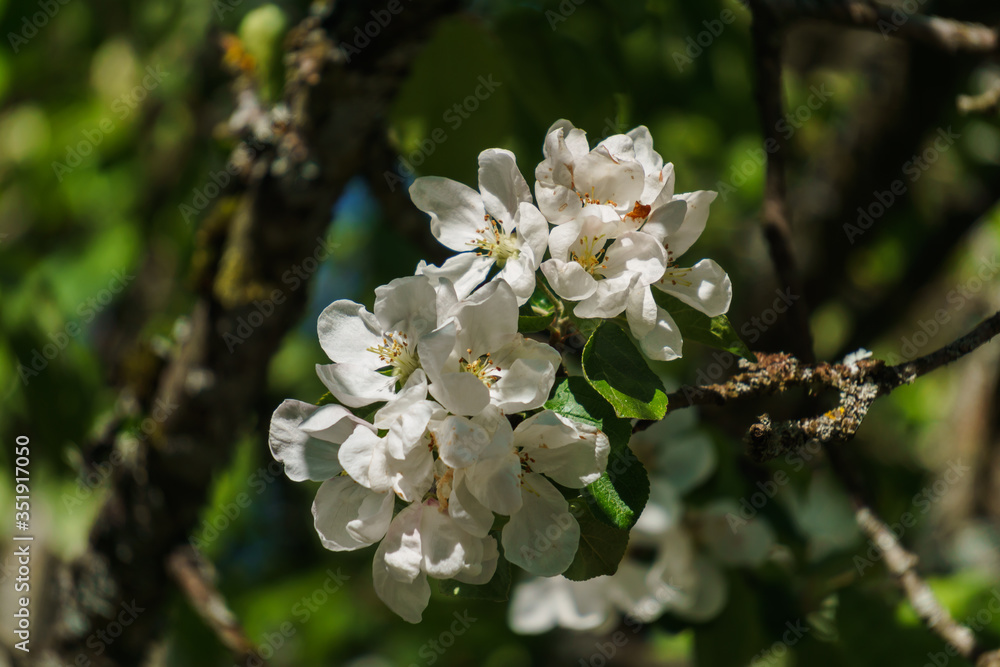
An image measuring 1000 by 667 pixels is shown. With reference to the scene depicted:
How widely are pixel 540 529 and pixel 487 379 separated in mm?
147

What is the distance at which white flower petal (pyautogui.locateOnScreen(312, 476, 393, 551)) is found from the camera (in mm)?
703

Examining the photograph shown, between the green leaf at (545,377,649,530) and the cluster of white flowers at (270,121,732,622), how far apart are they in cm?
2

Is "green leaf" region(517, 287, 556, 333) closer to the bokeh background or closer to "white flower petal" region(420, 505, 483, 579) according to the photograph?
"white flower petal" region(420, 505, 483, 579)

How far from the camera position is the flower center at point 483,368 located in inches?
28.1

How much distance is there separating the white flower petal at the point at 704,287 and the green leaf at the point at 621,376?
3.3 inches

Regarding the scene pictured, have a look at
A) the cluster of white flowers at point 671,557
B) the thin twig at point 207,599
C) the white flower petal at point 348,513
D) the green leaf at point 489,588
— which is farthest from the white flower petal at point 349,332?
the thin twig at point 207,599

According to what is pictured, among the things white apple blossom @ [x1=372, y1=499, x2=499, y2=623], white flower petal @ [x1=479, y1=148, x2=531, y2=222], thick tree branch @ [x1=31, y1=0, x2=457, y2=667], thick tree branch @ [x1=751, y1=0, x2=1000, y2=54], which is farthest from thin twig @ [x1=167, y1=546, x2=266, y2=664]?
thick tree branch @ [x1=751, y1=0, x2=1000, y2=54]

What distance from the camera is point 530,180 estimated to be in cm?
169

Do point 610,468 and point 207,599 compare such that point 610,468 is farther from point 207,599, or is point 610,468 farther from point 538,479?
point 207,599

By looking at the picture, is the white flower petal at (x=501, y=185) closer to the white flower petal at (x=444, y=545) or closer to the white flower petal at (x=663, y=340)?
the white flower petal at (x=663, y=340)

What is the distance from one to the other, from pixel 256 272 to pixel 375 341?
0.80m

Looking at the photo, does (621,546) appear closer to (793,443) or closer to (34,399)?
(793,443)

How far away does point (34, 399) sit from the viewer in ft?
5.54

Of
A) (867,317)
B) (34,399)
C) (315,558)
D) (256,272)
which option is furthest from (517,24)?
(315,558)
